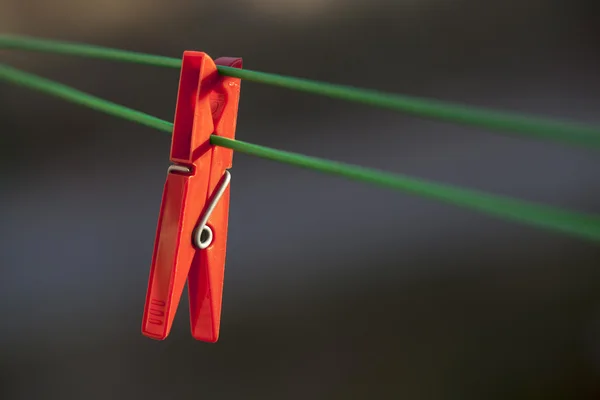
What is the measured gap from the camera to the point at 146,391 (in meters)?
1.10

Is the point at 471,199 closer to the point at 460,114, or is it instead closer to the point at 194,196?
the point at 460,114

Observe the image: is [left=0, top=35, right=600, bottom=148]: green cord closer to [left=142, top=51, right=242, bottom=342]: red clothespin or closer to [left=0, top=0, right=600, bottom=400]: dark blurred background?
[left=142, top=51, right=242, bottom=342]: red clothespin

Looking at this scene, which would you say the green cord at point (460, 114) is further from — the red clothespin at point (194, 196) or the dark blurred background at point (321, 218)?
the dark blurred background at point (321, 218)

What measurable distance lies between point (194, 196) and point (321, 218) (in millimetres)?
777

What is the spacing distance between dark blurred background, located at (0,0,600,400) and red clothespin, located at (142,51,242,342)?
731 mm

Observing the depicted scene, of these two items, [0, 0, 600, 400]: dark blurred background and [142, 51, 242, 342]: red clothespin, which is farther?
[0, 0, 600, 400]: dark blurred background

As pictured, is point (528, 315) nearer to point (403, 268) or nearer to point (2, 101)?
point (403, 268)

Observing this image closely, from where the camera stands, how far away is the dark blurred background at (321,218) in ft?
3.69

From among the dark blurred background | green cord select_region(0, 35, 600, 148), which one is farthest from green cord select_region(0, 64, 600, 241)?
the dark blurred background

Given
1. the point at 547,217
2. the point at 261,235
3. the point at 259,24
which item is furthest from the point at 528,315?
the point at 547,217

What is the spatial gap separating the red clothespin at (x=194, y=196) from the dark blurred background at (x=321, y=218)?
73 centimetres

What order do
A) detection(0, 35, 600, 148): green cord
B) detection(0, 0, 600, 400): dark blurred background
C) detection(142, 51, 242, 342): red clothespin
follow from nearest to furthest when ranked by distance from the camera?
detection(0, 35, 600, 148): green cord < detection(142, 51, 242, 342): red clothespin < detection(0, 0, 600, 400): dark blurred background

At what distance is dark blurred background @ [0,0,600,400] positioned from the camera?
112 centimetres

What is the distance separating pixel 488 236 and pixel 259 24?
0.61 m
